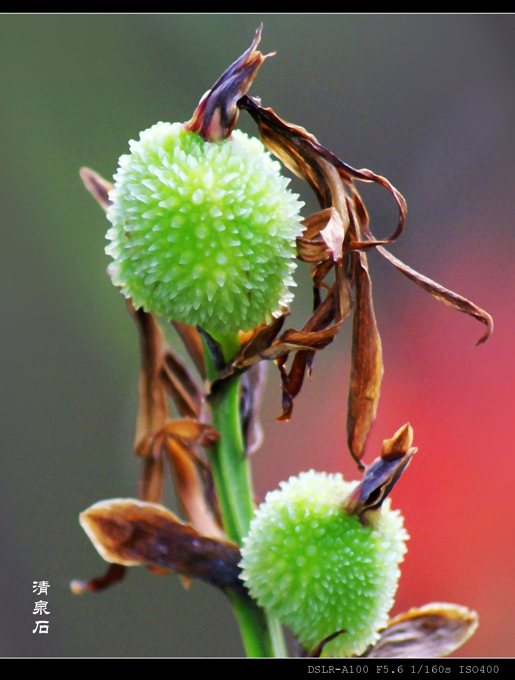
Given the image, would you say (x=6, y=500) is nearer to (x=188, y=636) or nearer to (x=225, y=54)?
(x=188, y=636)

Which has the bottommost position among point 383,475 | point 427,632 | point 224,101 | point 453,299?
point 427,632

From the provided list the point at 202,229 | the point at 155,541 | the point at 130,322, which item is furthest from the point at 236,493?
the point at 130,322

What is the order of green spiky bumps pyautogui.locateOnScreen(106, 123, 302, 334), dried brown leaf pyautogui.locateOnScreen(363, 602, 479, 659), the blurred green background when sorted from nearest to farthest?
green spiky bumps pyautogui.locateOnScreen(106, 123, 302, 334) < dried brown leaf pyautogui.locateOnScreen(363, 602, 479, 659) < the blurred green background

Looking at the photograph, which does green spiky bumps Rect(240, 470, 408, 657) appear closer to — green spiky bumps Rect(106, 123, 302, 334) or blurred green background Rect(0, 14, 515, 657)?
green spiky bumps Rect(106, 123, 302, 334)

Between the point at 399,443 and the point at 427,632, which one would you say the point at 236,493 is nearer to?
the point at 399,443

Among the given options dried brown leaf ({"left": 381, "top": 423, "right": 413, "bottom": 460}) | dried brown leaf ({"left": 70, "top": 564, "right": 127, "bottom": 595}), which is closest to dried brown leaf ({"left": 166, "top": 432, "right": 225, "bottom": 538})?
dried brown leaf ({"left": 70, "top": 564, "right": 127, "bottom": 595})

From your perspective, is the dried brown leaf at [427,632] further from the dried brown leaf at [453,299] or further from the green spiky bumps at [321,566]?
the dried brown leaf at [453,299]
